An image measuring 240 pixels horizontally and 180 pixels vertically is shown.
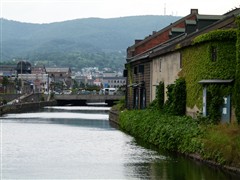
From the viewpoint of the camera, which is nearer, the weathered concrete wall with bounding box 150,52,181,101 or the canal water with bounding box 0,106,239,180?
the canal water with bounding box 0,106,239,180

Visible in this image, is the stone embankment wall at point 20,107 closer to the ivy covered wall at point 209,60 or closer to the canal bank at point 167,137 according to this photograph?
the canal bank at point 167,137

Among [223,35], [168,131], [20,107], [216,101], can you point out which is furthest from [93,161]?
[20,107]

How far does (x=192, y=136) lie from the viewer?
35.3 metres

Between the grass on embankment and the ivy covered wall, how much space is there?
97.3 inches

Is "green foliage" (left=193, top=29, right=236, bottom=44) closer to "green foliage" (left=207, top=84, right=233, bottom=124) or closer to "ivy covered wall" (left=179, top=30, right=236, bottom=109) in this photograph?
"ivy covered wall" (left=179, top=30, right=236, bottom=109)

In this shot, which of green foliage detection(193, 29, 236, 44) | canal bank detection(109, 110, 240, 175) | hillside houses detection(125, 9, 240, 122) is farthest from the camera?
hillside houses detection(125, 9, 240, 122)

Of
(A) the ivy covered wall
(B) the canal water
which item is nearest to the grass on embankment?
(B) the canal water

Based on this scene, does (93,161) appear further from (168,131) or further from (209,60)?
(209,60)

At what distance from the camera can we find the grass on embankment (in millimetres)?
30355

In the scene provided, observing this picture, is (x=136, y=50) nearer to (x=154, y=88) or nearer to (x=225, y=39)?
(x=154, y=88)

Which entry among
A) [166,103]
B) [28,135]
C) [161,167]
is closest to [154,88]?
[166,103]

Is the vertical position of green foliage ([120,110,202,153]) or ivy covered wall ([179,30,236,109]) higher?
ivy covered wall ([179,30,236,109])

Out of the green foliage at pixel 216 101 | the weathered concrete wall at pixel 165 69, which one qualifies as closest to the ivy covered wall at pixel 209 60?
the green foliage at pixel 216 101

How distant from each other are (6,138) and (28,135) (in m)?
3.67
